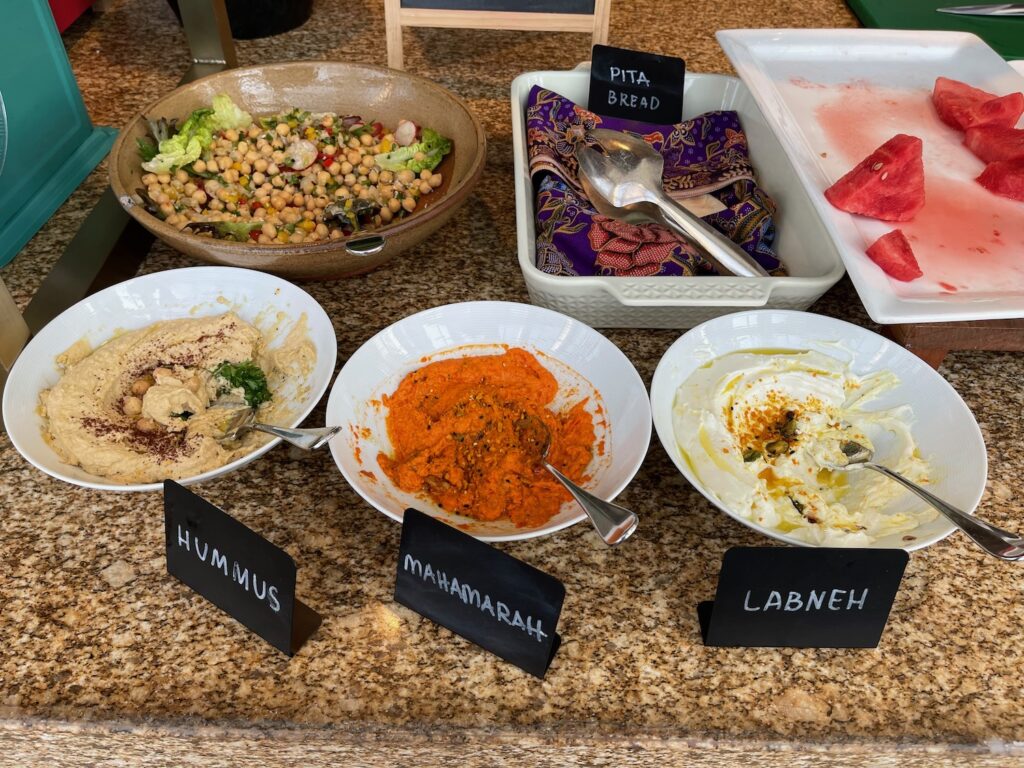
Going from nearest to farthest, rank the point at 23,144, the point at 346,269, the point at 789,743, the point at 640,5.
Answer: the point at 789,743
the point at 346,269
the point at 23,144
the point at 640,5

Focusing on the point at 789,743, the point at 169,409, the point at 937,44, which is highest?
the point at 937,44

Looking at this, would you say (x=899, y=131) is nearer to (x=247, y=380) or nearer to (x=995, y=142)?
(x=995, y=142)

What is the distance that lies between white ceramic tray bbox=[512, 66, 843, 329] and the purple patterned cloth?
2 cm

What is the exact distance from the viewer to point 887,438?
3.09 feet

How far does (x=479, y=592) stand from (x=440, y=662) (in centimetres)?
11

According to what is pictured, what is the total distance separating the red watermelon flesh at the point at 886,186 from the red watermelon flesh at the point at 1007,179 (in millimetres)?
161

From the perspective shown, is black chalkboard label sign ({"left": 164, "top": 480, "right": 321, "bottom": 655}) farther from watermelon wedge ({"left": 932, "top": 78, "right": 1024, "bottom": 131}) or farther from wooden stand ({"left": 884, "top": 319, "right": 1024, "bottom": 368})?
watermelon wedge ({"left": 932, "top": 78, "right": 1024, "bottom": 131})

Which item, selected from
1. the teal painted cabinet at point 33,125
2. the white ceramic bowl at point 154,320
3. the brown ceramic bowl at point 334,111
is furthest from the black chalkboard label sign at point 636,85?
the teal painted cabinet at point 33,125

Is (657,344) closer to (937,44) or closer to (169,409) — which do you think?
(169,409)

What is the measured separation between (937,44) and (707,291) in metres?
0.84

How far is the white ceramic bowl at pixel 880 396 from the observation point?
0.84 metres

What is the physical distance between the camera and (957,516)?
30.5 inches

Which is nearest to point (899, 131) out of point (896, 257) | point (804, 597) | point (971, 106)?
point (971, 106)

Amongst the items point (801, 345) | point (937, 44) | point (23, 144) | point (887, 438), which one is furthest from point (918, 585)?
point (23, 144)
